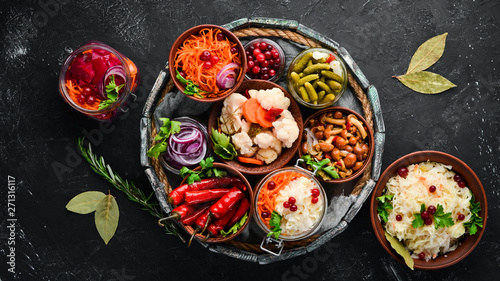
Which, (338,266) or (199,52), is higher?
(199,52)

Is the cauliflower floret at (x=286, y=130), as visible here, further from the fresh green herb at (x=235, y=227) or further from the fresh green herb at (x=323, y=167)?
the fresh green herb at (x=235, y=227)

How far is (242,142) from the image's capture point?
336cm

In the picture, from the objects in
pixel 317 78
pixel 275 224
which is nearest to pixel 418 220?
pixel 275 224

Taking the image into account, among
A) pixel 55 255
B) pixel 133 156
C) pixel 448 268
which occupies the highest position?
pixel 133 156

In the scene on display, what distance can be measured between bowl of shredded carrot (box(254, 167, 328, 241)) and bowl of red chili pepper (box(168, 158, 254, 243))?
0.12 meters

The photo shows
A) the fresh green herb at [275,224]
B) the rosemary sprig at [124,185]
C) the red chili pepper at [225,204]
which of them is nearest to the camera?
the fresh green herb at [275,224]

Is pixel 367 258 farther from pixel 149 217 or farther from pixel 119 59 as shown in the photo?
pixel 119 59

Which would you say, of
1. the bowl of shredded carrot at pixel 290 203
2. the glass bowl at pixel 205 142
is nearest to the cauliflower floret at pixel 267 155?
the bowl of shredded carrot at pixel 290 203

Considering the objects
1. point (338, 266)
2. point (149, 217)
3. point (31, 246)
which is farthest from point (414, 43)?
point (31, 246)

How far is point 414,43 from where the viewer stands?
388 cm

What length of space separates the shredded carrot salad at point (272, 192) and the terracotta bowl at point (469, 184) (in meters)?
0.80

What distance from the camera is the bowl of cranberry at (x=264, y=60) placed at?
3.51 m

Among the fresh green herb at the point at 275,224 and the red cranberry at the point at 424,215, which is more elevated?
the fresh green herb at the point at 275,224

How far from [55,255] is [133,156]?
48.9 inches
